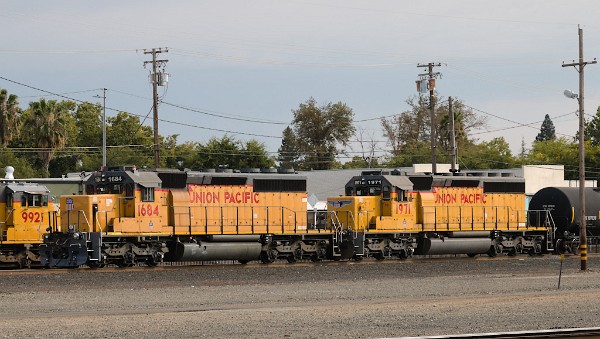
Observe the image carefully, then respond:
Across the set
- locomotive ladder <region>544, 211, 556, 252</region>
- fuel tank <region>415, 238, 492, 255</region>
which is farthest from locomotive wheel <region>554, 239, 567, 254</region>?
fuel tank <region>415, 238, 492, 255</region>

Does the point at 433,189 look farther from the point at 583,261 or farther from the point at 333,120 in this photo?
the point at 333,120

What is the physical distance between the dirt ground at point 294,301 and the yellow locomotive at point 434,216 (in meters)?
4.45

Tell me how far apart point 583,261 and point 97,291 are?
55.7 ft

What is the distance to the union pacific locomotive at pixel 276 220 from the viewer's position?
33688 millimetres

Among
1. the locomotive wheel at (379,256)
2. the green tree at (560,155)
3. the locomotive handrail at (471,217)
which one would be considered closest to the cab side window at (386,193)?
the locomotive handrail at (471,217)

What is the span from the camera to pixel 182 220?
116 ft

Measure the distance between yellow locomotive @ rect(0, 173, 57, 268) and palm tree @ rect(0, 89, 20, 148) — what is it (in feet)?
146

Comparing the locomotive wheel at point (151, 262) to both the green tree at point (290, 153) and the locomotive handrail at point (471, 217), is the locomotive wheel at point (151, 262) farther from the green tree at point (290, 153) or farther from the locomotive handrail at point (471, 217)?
the green tree at point (290, 153)

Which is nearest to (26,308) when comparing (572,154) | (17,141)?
(17,141)

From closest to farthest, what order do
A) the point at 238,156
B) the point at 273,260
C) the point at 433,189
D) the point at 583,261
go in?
1. the point at 583,261
2. the point at 273,260
3. the point at 433,189
4. the point at 238,156

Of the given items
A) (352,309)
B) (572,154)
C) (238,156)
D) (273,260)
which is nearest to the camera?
(352,309)

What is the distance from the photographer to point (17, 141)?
312ft

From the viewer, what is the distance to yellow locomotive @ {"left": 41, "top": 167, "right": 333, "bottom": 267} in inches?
1313

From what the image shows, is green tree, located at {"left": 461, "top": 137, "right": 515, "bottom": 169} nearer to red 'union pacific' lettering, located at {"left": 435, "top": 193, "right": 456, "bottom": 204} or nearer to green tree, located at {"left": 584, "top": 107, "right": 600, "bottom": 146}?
green tree, located at {"left": 584, "top": 107, "right": 600, "bottom": 146}
